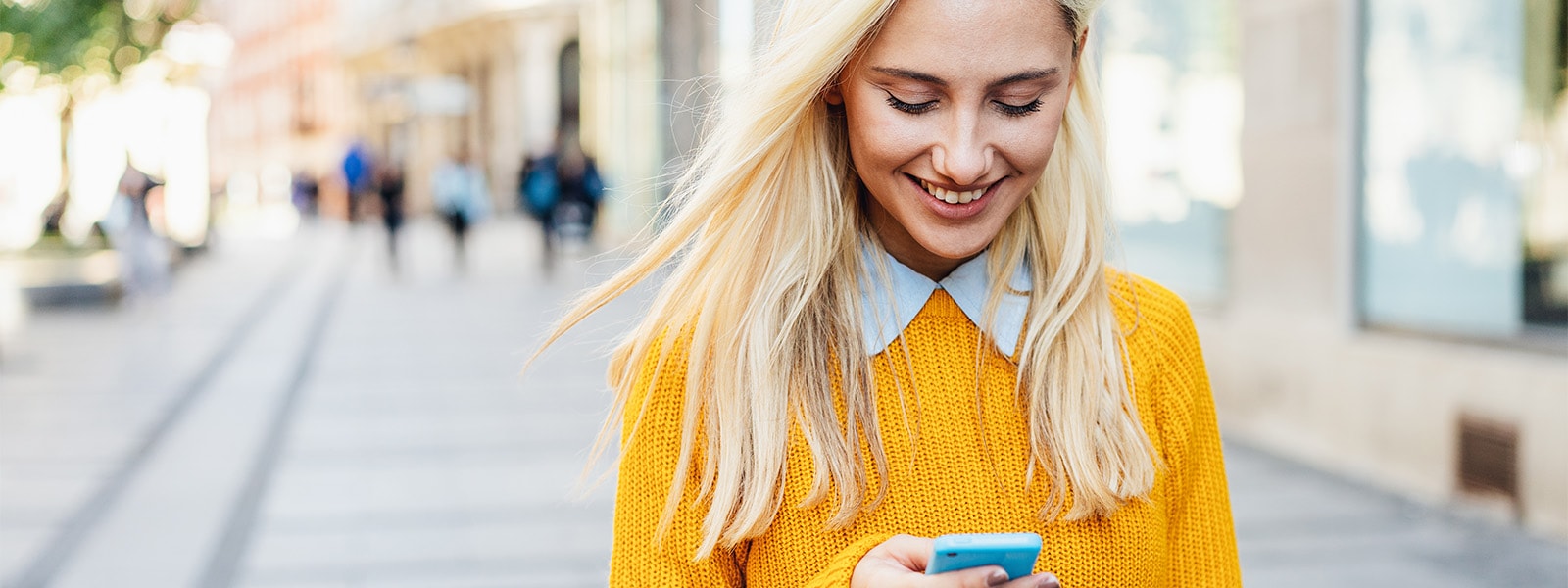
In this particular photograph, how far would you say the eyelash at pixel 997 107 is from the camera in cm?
149

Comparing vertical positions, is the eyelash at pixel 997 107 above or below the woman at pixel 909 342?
above

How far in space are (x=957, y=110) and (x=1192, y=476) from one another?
0.52m

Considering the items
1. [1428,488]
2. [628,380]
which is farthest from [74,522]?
[1428,488]

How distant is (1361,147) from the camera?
6598 mm

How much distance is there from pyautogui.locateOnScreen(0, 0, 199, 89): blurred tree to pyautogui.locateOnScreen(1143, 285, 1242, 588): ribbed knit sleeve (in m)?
19.0

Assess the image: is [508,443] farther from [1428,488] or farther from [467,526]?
[1428,488]

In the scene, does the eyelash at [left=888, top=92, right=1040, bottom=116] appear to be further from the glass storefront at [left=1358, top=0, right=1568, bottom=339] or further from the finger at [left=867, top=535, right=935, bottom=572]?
the glass storefront at [left=1358, top=0, right=1568, bottom=339]

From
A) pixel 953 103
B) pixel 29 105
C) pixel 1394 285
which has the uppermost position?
pixel 29 105

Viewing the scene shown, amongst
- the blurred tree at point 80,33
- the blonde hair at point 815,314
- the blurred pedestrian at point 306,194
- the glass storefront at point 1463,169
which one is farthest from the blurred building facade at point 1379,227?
the blurred pedestrian at point 306,194

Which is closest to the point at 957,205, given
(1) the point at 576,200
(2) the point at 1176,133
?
(2) the point at 1176,133

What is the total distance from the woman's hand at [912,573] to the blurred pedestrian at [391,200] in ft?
60.4

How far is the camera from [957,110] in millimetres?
1471

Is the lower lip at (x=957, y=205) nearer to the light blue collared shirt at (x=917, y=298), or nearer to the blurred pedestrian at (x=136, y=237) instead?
the light blue collared shirt at (x=917, y=298)

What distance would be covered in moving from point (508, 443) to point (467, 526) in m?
1.69
